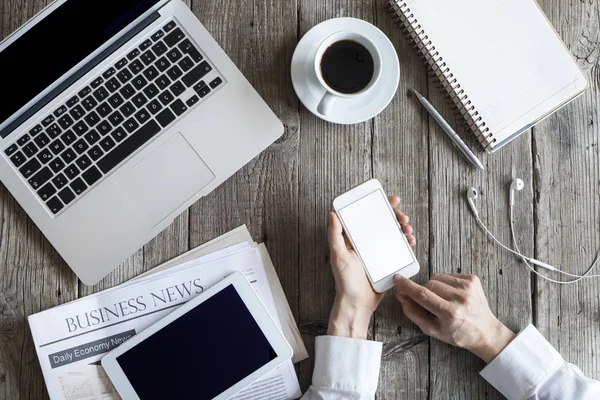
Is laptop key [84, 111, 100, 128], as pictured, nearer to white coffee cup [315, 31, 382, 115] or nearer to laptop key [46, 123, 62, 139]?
laptop key [46, 123, 62, 139]

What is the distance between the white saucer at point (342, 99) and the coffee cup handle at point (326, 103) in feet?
0.09

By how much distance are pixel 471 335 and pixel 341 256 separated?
0.25 meters

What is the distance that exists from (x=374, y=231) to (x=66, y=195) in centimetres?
51

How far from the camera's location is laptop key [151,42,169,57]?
0.94 meters

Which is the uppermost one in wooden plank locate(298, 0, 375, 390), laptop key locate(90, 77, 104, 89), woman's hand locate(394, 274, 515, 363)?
laptop key locate(90, 77, 104, 89)

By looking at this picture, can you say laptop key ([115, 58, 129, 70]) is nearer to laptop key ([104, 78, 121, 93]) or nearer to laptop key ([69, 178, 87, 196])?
laptop key ([104, 78, 121, 93])

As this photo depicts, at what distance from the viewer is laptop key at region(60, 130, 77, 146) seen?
922 mm

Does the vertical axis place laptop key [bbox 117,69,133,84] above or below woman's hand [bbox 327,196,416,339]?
above

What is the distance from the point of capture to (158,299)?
3.14 ft

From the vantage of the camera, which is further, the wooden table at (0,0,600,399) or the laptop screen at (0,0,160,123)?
the wooden table at (0,0,600,399)

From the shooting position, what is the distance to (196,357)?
3.08ft

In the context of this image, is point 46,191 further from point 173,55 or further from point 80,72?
point 173,55

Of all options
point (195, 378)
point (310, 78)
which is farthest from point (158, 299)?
point (310, 78)

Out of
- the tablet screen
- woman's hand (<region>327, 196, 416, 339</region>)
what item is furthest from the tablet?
woman's hand (<region>327, 196, 416, 339</region>)
